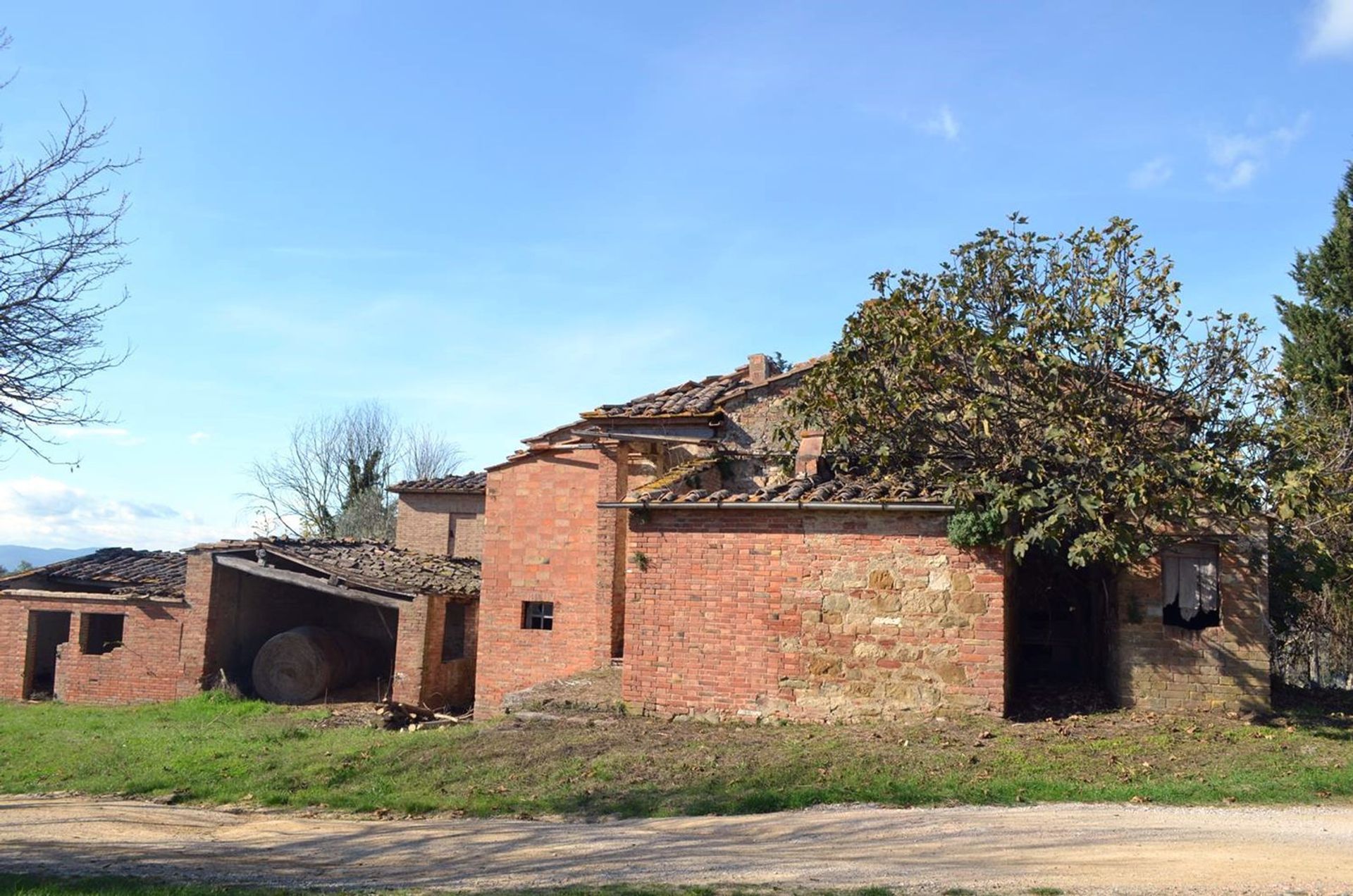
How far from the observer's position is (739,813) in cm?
1017

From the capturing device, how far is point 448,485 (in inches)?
1170

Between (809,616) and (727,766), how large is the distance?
9.21 ft

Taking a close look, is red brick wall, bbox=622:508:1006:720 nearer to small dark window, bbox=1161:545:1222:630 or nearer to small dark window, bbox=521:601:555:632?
small dark window, bbox=1161:545:1222:630

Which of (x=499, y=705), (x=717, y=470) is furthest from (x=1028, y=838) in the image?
(x=499, y=705)

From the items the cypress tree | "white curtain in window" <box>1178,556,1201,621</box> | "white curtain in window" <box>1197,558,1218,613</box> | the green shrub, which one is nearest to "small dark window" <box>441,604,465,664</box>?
the green shrub

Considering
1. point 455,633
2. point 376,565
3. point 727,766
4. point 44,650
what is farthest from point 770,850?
point 44,650

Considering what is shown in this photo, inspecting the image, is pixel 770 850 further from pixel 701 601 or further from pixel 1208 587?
pixel 1208 587

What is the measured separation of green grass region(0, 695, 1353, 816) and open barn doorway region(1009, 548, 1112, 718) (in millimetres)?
1070

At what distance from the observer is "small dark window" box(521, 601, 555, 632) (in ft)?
63.2

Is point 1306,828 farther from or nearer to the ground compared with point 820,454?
nearer to the ground

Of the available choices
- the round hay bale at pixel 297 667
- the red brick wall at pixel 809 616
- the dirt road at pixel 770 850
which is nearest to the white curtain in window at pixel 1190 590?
the red brick wall at pixel 809 616

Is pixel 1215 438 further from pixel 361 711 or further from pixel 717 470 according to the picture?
pixel 361 711

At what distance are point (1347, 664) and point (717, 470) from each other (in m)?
14.7

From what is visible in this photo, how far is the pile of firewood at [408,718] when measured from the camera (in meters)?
17.9
